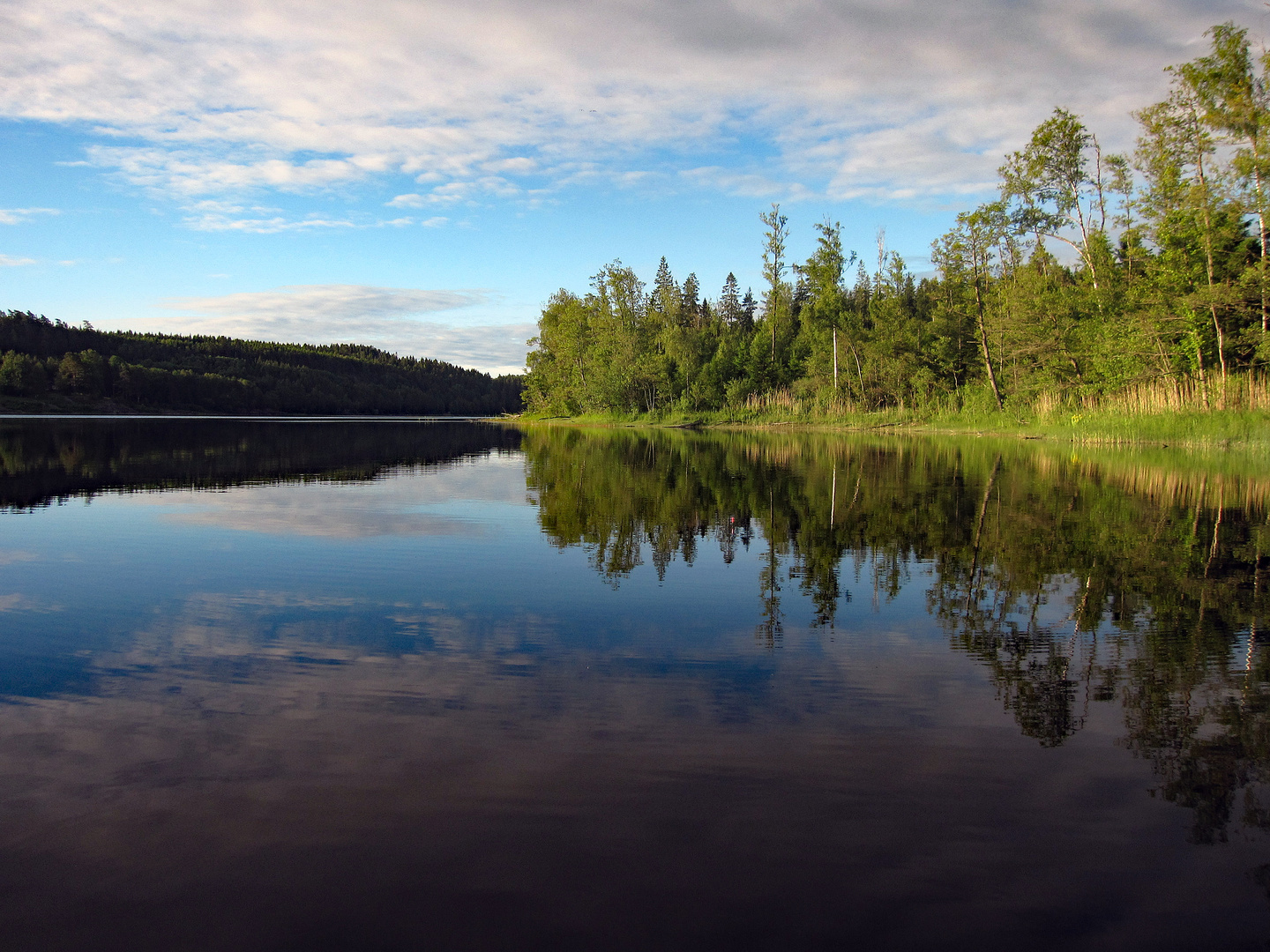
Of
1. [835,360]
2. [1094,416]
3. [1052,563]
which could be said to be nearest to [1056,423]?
[1094,416]

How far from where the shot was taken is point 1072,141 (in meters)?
38.9

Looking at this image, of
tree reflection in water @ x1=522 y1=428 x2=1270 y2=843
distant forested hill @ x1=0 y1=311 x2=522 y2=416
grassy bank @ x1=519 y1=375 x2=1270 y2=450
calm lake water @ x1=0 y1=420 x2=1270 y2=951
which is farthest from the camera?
distant forested hill @ x1=0 y1=311 x2=522 y2=416

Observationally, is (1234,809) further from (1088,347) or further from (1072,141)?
(1072,141)

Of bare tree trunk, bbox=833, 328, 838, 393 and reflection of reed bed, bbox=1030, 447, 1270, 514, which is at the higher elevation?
bare tree trunk, bbox=833, 328, 838, 393

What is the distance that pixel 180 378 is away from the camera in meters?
135

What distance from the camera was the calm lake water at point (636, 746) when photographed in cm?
289

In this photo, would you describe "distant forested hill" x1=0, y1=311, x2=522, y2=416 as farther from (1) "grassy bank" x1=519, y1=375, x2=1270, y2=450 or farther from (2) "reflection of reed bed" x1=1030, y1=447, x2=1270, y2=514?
(2) "reflection of reed bed" x1=1030, y1=447, x2=1270, y2=514

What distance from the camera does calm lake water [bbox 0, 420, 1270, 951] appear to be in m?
2.89

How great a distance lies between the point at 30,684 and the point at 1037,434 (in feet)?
122

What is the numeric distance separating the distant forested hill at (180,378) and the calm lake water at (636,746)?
12934 cm

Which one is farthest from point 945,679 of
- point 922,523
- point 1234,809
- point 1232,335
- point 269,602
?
point 1232,335

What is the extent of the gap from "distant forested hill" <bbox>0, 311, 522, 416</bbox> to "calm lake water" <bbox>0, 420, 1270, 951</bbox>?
5092 inches

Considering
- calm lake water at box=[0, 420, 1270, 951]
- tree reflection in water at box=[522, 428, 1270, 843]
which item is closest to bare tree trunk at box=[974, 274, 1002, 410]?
tree reflection in water at box=[522, 428, 1270, 843]

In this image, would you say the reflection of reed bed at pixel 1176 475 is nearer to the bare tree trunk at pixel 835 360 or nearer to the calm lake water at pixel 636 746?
the calm lake water at pixel 636 746
